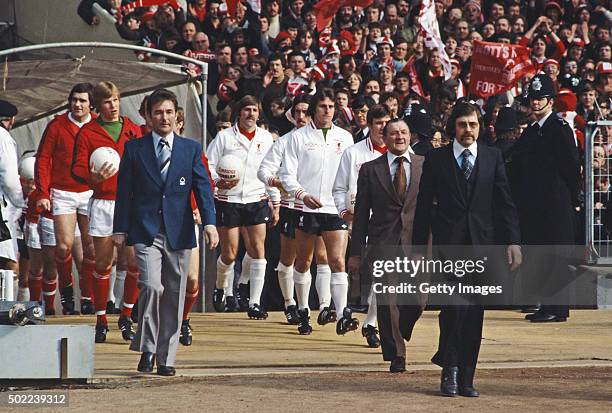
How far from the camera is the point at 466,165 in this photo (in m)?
10.5

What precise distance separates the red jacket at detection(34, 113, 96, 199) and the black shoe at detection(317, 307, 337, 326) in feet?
8.66

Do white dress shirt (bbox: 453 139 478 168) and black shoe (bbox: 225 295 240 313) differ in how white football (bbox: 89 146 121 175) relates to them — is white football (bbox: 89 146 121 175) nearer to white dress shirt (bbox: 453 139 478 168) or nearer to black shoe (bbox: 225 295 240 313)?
white dress shirt (bbox: 453 139 478 168)

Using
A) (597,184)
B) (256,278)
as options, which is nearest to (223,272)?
(256,278)

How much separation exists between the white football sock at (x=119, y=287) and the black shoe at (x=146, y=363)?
12.1 ft

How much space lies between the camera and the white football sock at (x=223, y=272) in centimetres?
1623

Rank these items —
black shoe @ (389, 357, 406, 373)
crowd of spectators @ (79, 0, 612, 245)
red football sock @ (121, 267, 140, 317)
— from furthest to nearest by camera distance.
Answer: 1. crowd of spectators @ (79, 0, 612, 245)
2. red football sock @ (121, 267, 140, 317)
3. black shoe @ (389, 357, 406, 373)

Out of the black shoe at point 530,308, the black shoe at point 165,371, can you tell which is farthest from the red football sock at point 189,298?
the black shoe at point 530,308

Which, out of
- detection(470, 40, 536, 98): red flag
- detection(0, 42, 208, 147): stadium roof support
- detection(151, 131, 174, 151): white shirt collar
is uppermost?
detection(470, 40, 536, 98): red flag

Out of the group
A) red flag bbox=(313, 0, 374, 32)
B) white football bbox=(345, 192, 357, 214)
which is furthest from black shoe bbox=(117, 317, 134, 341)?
red flag bbox=(313, 0, 374, 32)

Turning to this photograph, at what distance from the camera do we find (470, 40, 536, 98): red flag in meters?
20.0

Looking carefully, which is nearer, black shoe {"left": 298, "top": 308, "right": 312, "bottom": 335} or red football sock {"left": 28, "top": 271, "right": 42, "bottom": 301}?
black shoe {"left": 298, "top": 308, "right": 312, "bottom": 335}

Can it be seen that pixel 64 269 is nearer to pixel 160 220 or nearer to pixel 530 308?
pixel 160 220

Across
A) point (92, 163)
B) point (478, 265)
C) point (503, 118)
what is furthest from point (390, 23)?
point (478, 265)

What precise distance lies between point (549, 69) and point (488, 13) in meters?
3.60
